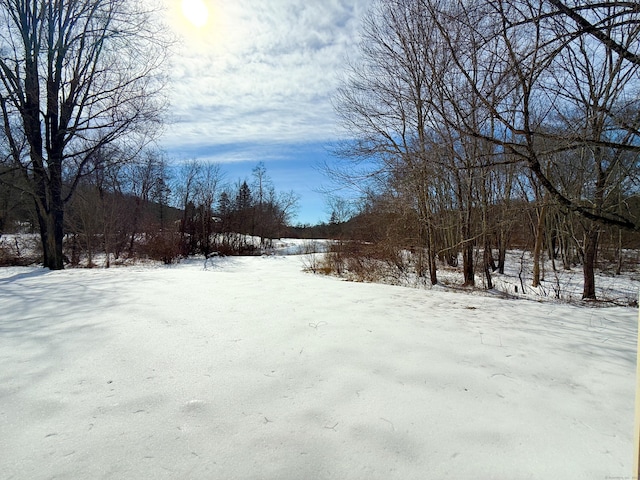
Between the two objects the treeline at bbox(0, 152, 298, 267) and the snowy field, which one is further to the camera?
the treeline at bbox(0, 152, 298, 267)

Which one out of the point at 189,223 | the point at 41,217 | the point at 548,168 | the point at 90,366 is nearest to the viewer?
the point at 90,366

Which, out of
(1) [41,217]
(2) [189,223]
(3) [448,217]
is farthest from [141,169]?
(3) [448,217]

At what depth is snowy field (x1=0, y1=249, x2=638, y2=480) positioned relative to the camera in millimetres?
1296

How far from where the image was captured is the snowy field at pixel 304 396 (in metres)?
1.30

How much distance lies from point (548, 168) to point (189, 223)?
751 inches

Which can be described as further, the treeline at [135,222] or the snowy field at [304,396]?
the treeline at [135,222]

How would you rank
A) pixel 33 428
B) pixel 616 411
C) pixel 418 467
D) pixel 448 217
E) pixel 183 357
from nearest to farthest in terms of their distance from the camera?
pixel 418 467, pixel 33 428, pixel 616 411, pixel 183 357, pixel 448 217

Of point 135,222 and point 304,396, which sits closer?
point 304,396

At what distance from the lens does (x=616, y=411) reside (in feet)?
5.77

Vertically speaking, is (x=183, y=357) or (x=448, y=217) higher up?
(x=448, y=217)

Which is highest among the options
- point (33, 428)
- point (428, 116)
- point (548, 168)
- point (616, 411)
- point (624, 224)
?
point (428, 116)

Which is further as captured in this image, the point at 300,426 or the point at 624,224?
the point at 624,224

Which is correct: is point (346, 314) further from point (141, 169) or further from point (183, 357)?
point (141, 169)

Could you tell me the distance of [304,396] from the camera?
178cm
